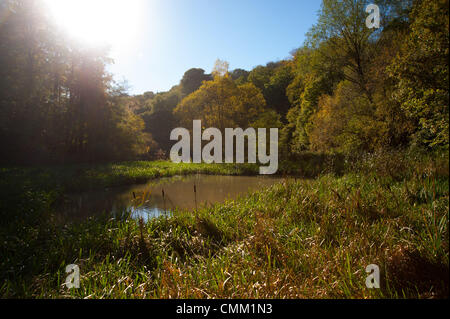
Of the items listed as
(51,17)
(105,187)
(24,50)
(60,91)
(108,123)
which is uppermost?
(51,17)

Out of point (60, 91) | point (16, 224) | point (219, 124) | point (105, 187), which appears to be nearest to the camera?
point (16, 224)

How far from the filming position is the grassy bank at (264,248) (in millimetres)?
1822

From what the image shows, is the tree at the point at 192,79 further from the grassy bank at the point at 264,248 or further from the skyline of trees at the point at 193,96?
the grassy bank at the point at 264,248

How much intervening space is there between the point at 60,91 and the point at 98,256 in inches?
716

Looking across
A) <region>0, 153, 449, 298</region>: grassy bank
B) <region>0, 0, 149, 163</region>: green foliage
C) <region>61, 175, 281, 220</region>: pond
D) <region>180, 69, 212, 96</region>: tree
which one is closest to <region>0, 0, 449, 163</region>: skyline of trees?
<region>0, 0, 149, 163</region>: green foliage

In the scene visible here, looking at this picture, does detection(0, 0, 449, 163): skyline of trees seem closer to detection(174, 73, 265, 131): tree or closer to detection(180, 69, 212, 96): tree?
detection(174, 73, 265, 131): tree

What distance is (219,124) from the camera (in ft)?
66.3

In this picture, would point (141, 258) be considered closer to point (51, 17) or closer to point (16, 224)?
point (16, 224)

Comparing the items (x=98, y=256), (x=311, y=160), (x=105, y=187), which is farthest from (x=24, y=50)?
(x=311, y=160)

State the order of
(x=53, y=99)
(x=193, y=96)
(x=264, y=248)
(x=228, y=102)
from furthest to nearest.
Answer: (x=193, y=96)
(x=228, y=102)
(x=53, y=99)
(x=264, y=248)

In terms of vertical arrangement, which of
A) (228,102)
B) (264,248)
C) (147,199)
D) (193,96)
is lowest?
(147,199)

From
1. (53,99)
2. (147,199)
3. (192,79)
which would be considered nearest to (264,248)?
(147,199)

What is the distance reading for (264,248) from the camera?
2.99 meters

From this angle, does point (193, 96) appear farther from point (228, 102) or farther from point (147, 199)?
point (147, 199)
